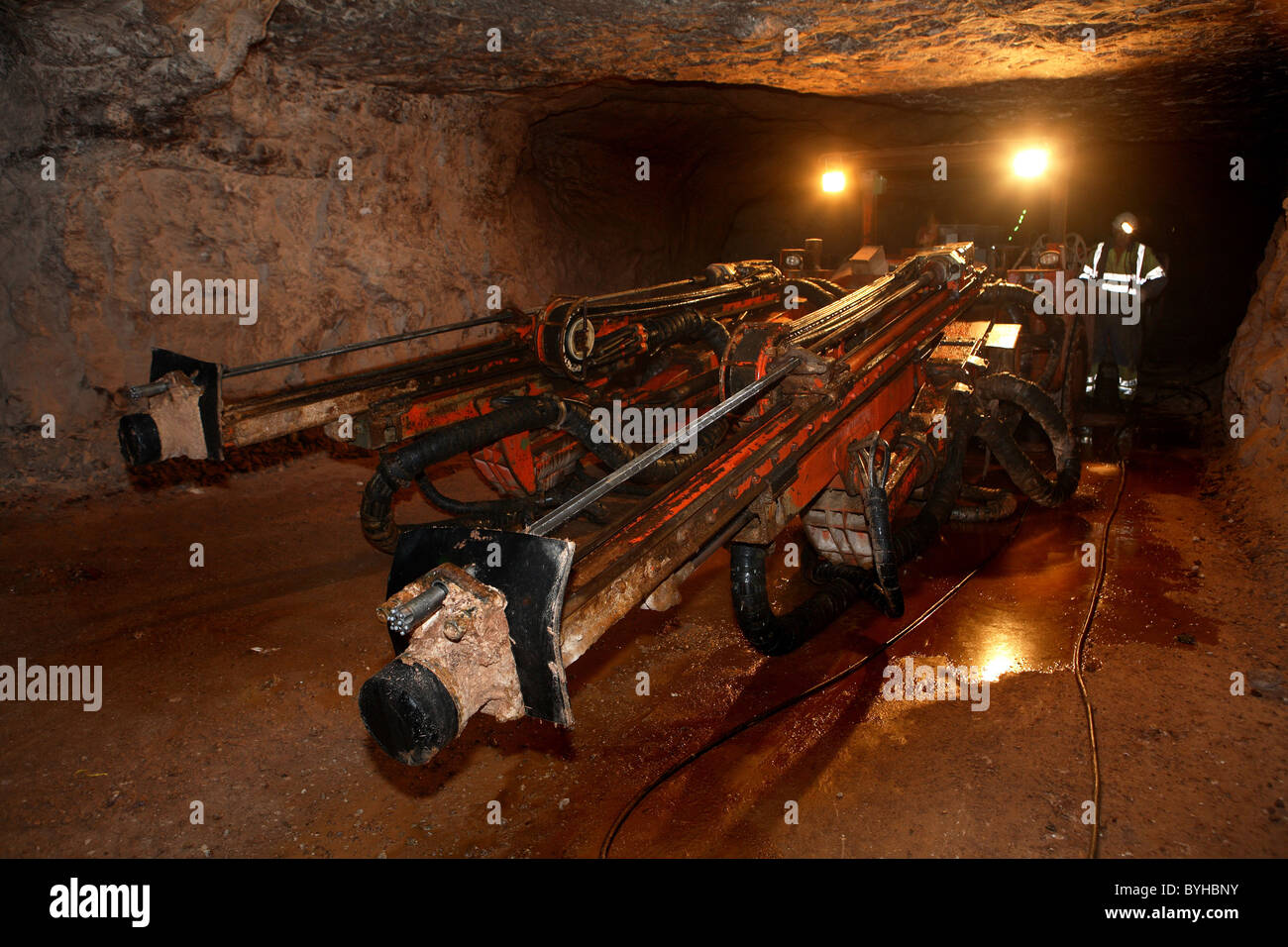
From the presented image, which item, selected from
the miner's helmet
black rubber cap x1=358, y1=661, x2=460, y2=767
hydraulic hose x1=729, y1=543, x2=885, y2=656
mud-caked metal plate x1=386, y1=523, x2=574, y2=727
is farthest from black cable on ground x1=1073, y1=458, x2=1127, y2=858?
Answer: the miner's helmet

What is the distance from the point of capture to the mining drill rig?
5.95 ft

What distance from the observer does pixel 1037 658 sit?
13.2ft

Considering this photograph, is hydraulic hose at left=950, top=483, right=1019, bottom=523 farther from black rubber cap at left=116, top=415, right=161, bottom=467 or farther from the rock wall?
black rubber cap at left=116, top=415, right=161, bottom=467

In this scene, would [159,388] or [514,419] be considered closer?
[159,388]

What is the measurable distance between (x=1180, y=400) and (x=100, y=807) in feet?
35.1

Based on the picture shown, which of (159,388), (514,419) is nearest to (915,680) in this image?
(514,419)

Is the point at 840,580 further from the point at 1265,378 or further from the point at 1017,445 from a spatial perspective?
the point at 1265,378

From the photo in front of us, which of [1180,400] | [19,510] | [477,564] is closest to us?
[477,564]

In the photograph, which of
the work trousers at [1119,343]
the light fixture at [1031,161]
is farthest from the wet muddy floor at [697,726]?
the work trousers at [1119,343]

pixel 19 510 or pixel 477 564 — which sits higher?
pixel 477 564

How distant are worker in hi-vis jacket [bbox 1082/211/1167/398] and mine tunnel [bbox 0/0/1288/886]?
49 mm

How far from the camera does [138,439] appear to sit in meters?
3.48

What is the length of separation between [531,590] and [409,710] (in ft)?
1.19
